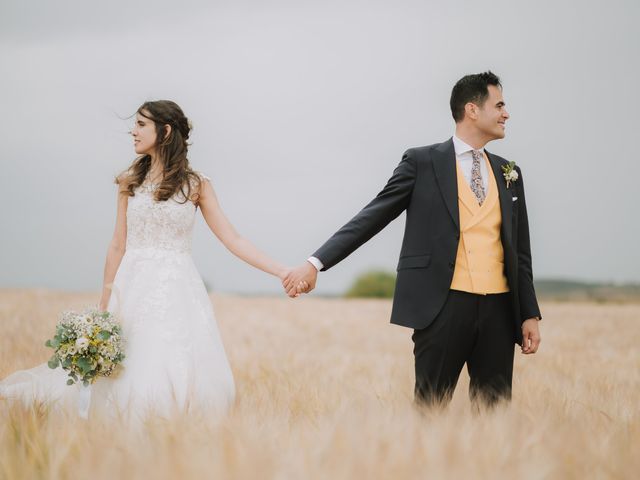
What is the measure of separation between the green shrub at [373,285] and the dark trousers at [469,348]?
2415cm

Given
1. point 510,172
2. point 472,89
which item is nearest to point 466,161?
point 510,172

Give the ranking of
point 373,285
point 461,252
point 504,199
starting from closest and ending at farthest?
1. point 461,252
2. point 504,199
3. point 373,285

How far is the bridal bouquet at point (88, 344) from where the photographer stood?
3.88m

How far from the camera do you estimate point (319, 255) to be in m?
4.04

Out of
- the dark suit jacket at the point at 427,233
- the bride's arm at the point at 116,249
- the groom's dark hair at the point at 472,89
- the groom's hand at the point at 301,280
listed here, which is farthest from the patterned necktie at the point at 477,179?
the bride's arm at the point at 116,249

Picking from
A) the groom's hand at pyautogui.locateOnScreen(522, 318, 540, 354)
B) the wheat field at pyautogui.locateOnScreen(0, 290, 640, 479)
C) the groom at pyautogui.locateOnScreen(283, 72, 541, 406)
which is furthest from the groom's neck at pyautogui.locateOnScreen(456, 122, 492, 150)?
the wheat field at pyautogui.locateOnScreen(0, 290, 640, 479)

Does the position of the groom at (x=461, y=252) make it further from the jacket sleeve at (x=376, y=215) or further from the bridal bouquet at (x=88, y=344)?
the bridal bouquet at (x=88, y=344)

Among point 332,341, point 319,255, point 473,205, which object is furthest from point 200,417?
point 332,341

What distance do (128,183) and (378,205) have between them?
1564 mm

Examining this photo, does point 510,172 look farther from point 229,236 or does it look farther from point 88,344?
point 88,344

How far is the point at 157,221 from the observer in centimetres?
415

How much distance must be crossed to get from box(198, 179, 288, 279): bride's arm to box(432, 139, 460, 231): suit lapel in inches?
44.4

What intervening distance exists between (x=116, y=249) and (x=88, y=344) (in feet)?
2.60

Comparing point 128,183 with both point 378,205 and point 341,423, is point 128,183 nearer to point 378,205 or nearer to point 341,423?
point 378,205
